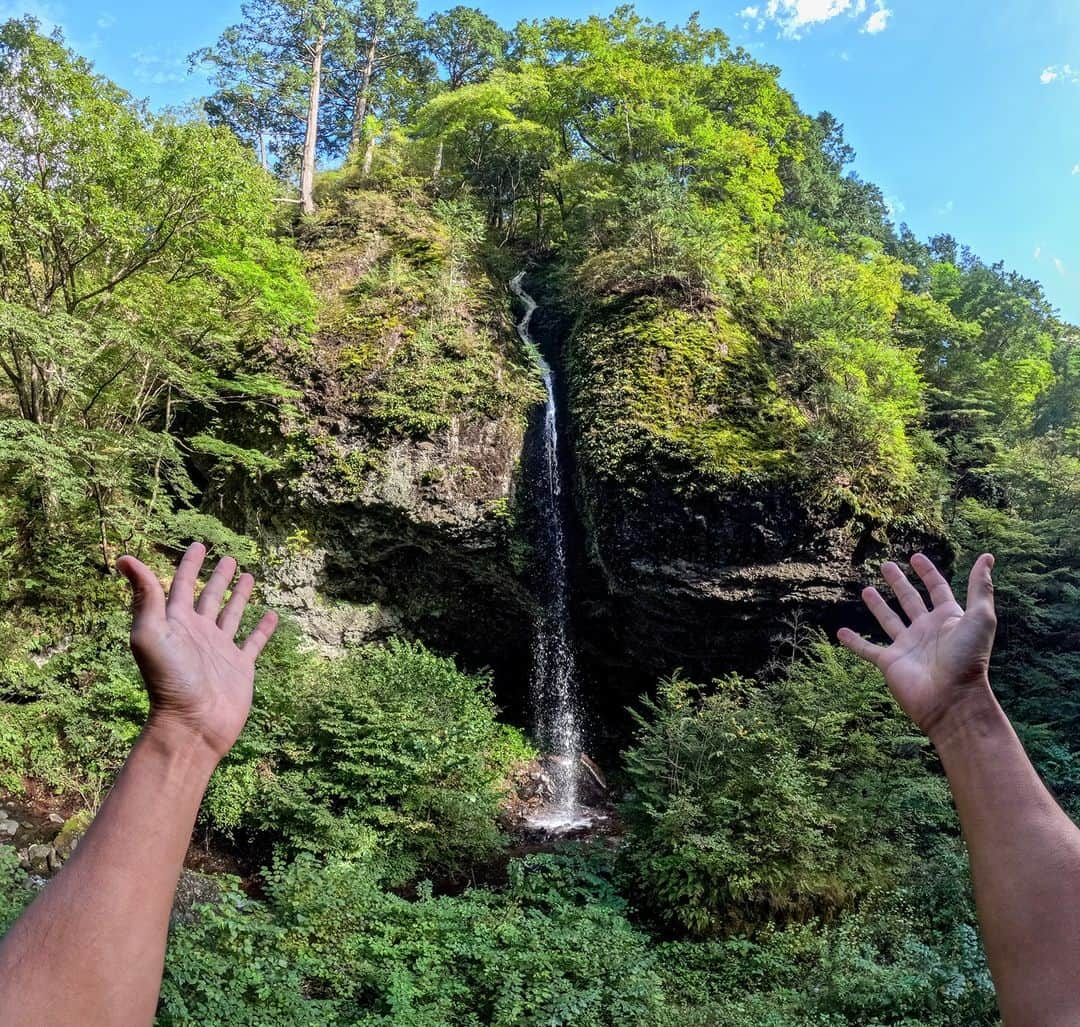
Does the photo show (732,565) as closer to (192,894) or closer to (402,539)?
(402,539)

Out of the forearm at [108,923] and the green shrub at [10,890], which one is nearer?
the forearm at [108,923]

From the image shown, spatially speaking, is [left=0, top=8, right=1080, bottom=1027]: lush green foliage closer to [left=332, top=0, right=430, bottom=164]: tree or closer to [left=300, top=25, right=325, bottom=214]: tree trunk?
[left=300, top=25, right=325, bottom=214]: tree trunk

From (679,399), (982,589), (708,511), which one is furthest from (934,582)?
(679,399)

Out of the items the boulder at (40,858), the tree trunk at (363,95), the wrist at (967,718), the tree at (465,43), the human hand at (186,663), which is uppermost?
the tree at (465,43)

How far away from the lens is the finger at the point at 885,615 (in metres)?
1.72

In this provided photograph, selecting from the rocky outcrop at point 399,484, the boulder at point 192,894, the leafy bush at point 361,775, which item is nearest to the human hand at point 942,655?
the boulder at point 192,894

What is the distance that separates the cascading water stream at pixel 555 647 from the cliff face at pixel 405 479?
457 mm

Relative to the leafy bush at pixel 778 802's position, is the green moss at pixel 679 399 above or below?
above

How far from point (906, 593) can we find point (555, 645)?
10.3 m

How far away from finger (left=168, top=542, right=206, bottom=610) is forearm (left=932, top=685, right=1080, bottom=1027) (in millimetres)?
1655

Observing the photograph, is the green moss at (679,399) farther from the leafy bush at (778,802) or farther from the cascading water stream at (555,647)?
the leafy bush at (778,802)

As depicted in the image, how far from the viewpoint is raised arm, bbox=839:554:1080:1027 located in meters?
0.98

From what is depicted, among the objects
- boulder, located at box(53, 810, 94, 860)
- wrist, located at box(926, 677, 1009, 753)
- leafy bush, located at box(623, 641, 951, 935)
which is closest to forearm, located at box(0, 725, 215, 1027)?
wrist, located at box(926, 677, 1009, 753)

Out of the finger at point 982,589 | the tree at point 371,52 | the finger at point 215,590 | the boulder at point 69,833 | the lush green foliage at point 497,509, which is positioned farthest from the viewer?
the tree at point 371,52
